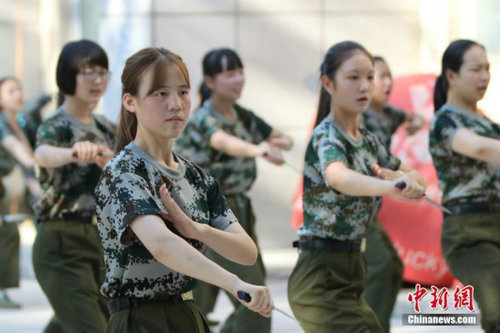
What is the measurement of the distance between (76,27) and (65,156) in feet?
31.0

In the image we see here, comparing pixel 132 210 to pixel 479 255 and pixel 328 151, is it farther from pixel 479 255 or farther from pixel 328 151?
pixel 479 255

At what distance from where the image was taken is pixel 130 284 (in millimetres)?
3680

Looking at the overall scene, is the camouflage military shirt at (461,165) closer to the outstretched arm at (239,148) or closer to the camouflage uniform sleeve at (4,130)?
the outstretched arm at (239,148)

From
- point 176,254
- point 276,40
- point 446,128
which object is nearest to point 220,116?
point 446,128

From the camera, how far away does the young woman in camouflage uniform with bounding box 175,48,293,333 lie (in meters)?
6.95

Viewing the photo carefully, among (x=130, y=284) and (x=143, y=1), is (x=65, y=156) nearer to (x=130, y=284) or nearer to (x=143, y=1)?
(x=130, y=284)

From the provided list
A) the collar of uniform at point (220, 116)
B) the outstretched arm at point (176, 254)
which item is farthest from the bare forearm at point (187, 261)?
the collar of uniform at point (220, 116)

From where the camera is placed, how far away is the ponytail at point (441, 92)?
600 centimetres

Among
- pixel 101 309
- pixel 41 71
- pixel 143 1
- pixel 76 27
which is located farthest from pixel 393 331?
pixel 41 71

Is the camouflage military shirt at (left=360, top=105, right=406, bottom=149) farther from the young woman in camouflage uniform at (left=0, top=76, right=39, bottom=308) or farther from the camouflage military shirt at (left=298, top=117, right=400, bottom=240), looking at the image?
the young woman in camouflage uniform at (left=0, top=76, right=39, bottom=308)

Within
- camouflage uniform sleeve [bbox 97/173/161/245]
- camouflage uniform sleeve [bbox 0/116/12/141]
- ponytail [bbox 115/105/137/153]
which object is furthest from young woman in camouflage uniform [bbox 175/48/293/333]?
camouflage uniform sleeve [bbox 97/173/161/245]

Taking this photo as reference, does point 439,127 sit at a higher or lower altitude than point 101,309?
higher

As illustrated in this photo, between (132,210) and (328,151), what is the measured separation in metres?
1.54

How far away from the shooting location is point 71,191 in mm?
5719
